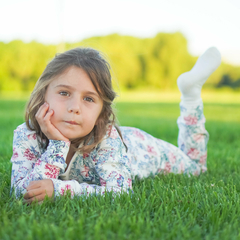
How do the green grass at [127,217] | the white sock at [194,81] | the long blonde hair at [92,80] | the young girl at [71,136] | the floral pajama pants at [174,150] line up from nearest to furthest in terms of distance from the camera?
the green grass at [127,217] → the young girl at [71,136] → the long blonde hair at [92,80] → the floral pajama pants at [174,150] → the white sock at [194,81]

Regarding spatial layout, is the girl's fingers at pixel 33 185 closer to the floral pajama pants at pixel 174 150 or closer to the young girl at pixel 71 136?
the young girl at pixel 71 136

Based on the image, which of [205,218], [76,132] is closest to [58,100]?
[76,132]

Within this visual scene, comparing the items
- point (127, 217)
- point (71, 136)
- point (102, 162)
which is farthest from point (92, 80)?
point (127, 217)

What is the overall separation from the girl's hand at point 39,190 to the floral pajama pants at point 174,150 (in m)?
0.86

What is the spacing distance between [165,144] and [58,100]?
138 cm

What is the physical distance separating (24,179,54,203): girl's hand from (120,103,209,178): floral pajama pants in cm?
86

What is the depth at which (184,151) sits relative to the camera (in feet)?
9.73

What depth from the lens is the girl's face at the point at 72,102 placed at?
1.73 m

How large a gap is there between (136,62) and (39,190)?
44.4m

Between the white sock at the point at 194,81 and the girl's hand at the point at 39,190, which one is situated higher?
the white sock at the point at 194,81

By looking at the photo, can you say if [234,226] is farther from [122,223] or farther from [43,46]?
[43,46]

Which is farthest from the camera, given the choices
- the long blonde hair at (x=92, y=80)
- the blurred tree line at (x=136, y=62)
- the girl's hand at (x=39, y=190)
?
the blurred tree line at (x=136, y=62)

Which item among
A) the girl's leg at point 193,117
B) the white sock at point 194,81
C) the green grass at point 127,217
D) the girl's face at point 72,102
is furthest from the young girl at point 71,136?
the white sock at point 194,81

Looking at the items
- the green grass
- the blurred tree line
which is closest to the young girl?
the green grass
